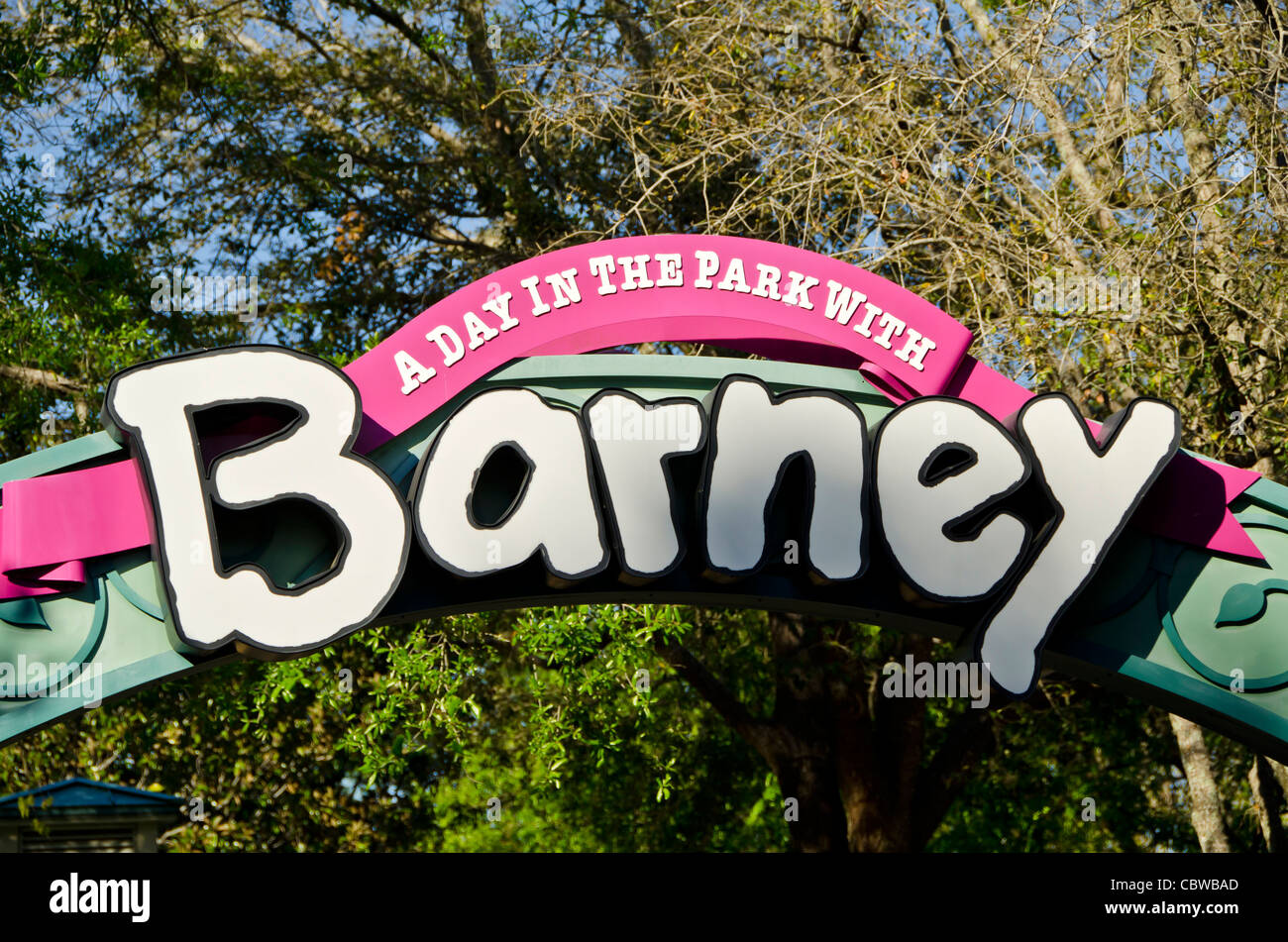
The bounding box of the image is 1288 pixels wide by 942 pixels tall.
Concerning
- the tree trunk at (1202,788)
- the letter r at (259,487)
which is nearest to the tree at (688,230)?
the tree trunk at (1202,788)

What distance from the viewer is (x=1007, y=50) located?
8883mm

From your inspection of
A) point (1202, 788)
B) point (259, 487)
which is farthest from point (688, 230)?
point (259, 487)

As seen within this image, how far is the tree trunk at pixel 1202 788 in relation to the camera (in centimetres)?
1059

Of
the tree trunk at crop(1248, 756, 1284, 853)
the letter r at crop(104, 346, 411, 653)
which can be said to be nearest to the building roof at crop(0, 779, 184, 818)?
the letter r at crop(104, 346, 411, 653)

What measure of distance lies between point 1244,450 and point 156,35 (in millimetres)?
9340

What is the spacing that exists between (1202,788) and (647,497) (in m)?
6.65

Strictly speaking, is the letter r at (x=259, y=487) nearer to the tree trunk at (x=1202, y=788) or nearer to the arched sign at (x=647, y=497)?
the arched sign at (x=647, y=497)

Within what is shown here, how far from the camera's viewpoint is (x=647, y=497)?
6.00m

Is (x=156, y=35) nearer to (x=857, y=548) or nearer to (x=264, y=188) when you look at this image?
(x=264, y=188)

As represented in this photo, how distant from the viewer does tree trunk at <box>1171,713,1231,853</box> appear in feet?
34.7

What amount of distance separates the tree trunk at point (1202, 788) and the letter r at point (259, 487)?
714cm

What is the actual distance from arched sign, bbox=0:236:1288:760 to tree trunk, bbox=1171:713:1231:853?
4.27m

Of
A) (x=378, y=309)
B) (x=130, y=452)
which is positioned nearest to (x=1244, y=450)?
(x=130, y=452)

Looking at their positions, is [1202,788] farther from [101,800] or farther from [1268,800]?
[101,800]
